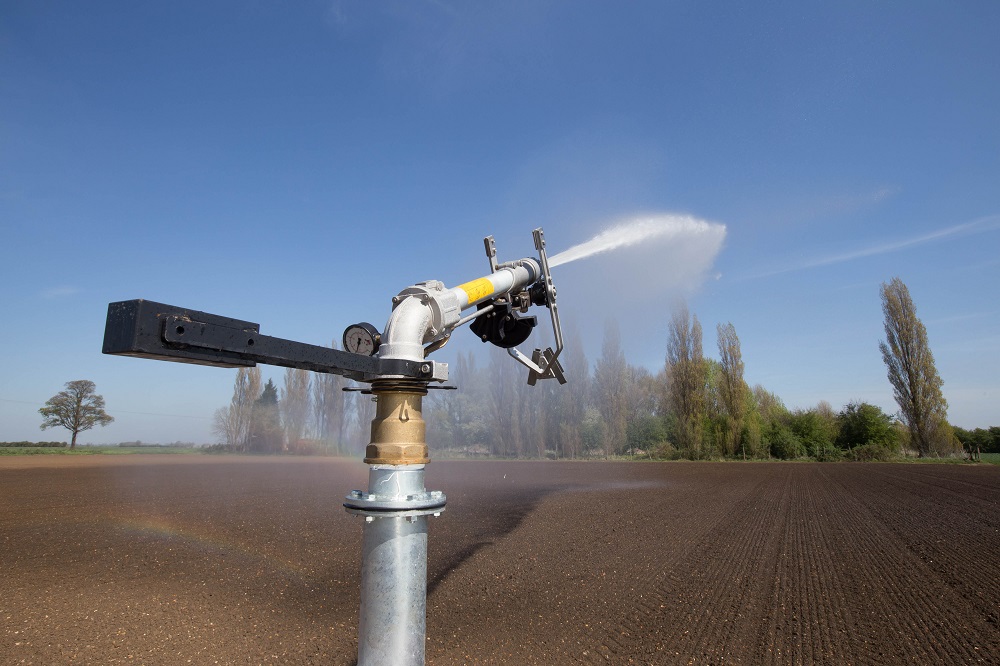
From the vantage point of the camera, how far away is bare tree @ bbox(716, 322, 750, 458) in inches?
2274

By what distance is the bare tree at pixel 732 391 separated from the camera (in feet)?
189

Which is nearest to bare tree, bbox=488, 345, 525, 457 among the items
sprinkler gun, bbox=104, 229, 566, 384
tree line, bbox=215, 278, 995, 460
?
tree line, bbox=215, 278, 995, 460

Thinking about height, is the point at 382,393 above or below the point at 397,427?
above

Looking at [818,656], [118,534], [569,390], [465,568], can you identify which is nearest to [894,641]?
[818,656]

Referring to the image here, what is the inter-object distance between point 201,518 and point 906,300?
6772cm

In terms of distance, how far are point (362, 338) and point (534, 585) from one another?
663cm

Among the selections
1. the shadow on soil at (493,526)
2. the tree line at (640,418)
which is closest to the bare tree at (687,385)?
the tree line at (640,418)

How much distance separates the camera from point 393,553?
271 centimetres

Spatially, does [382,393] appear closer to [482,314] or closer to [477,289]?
[477,289]

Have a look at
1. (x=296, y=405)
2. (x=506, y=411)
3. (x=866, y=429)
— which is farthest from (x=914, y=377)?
(x=296, y=405)

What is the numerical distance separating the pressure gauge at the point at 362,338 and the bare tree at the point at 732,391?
61.1 m

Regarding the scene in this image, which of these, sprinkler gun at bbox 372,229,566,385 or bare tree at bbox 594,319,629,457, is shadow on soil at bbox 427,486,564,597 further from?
bare tree at bbox 594,319,629,457

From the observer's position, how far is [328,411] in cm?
7950

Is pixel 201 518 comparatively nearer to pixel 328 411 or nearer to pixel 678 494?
pixel 678 494
